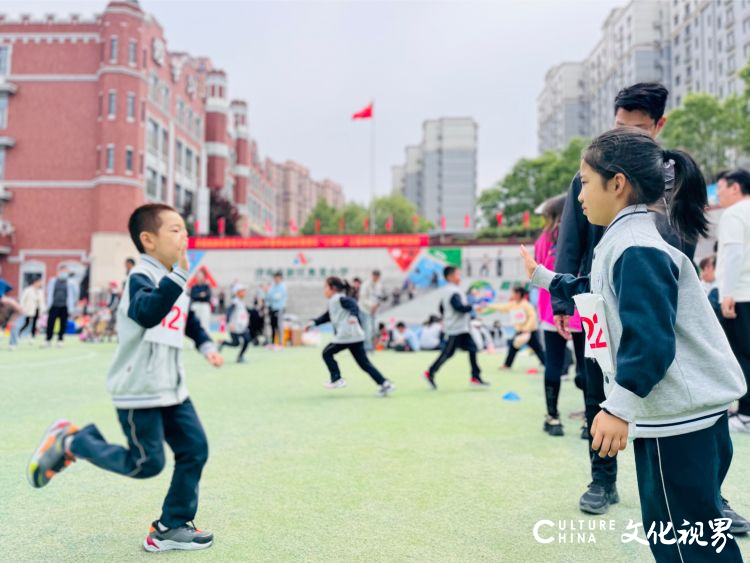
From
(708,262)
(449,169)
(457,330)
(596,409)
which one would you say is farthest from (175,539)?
(449,169)

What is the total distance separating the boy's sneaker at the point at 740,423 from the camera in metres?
5.00

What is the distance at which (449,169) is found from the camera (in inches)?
4668

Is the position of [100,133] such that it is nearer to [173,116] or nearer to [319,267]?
[173,116]

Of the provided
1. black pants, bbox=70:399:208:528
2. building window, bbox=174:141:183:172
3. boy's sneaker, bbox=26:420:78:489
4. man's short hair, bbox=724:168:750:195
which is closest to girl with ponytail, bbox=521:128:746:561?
black pants, bbox=70:399:208:528

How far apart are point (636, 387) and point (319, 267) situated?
33.8 metres

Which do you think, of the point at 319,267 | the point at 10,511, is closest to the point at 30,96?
the point at 319,267

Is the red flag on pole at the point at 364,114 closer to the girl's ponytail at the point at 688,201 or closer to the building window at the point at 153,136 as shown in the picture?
the building window at the point at 153,136

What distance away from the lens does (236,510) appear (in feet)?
10.4

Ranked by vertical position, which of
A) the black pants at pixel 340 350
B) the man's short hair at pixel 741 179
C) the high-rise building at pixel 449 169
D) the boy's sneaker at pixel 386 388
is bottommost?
the boy's sneaker at pixel 386 388

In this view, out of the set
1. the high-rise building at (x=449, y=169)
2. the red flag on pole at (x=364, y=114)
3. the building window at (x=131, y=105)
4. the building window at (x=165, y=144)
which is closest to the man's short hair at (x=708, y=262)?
the red flag on pole at (x=364, y=114)

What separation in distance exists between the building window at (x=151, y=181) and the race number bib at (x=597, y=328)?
42544mm

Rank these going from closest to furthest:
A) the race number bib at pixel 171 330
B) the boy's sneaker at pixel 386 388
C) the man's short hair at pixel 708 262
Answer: the race number bib at pixel 171 330 → the man's short hair at pixel 708 262 → the boy's sneaker at pixel 386 388

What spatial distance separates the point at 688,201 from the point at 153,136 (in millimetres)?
43697

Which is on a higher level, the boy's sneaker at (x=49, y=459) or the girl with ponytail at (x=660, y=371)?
the girl with ponytail at (x=660, y=371)
